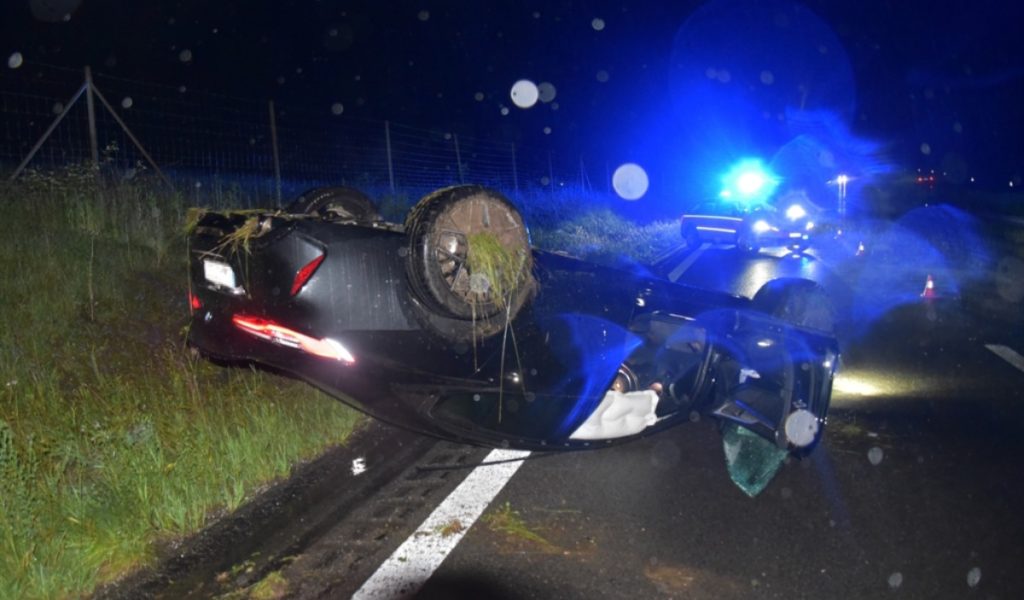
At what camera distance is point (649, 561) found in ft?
12.5

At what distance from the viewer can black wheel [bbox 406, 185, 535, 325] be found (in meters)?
3.65

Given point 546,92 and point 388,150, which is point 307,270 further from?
point 546,92

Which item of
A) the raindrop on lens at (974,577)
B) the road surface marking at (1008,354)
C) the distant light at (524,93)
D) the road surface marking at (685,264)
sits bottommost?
the road surface marking at (1008,354)

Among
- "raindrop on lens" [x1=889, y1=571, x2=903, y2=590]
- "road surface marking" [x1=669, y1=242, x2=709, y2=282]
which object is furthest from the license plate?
"road surface marking" [x1=669, y1=242, x2=709, y2=282]

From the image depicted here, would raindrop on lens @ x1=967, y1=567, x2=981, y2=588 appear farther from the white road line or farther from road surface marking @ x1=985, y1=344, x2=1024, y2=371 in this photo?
road surface marking @ x1=985, y1=344, x2=1024, y2=371

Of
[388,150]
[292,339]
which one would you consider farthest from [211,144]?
[292,339]

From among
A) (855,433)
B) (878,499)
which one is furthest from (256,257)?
(855,433)

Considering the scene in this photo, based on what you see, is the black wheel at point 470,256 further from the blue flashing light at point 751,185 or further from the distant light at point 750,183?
the distant light at point 750,183

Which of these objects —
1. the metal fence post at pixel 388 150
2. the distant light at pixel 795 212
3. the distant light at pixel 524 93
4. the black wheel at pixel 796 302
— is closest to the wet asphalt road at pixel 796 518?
the black wheel at pixel 796 302

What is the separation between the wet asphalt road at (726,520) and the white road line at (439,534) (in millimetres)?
52

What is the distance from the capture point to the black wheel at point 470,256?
3.65 meters

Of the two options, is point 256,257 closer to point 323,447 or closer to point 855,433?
point 323,447

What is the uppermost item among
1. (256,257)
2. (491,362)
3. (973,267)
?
(256,257)

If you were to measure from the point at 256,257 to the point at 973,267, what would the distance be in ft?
54.5
